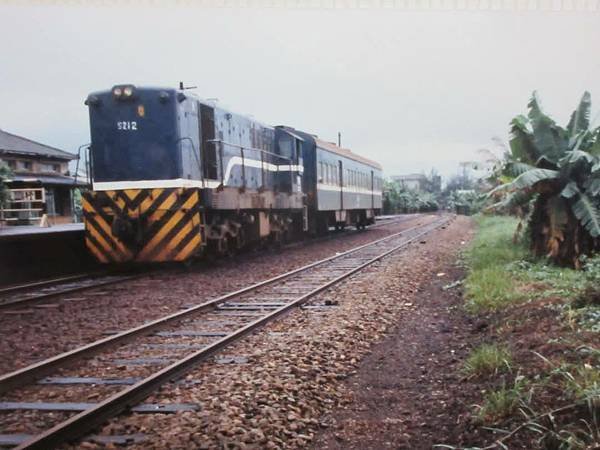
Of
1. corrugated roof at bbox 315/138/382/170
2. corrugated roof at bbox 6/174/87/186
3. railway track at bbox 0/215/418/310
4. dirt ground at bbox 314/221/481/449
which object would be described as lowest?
dirt ground at bbox 314/221/481/449

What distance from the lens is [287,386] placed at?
15.6 feet

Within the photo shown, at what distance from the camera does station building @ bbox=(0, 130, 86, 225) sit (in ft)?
11.8

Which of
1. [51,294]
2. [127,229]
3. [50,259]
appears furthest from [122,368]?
[127,229]

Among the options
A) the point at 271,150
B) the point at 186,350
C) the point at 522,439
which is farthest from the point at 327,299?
the point at 271,150

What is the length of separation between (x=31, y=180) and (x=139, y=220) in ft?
24.6

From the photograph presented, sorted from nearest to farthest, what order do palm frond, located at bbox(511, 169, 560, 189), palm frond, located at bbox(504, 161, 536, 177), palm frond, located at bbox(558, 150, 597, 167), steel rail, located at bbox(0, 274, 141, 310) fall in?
steel rail, located at bbox(0, 274, 141, 310) < palm frond, located at bbox(558, 150, 597, 167) < palm frond, located at bbox(511, 169, 560, 189) < palm frond, located at bbox(504, 161, 536, 177)

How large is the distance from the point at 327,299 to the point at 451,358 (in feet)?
11.1

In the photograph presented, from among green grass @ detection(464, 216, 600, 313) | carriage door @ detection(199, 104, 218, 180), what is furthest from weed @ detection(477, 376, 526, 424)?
carriage door @ detection(199, 104, 218, 180)

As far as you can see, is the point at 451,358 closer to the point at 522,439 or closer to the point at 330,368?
the point at 330,368

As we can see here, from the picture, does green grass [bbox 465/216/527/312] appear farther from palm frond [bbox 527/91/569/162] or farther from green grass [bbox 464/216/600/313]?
palm frond [bbox 527/91/569/162]

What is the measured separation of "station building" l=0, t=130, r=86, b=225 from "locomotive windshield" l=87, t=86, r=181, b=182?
6.72 metres

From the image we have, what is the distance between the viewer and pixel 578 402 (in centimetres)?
323

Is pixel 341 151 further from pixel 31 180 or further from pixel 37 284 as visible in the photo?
pixel 31 180

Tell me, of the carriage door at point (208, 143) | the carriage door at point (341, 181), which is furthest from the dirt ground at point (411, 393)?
the carriage door at point (341, 181)
